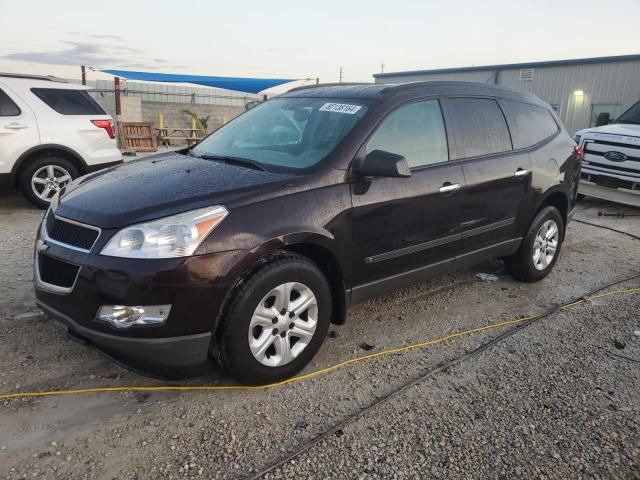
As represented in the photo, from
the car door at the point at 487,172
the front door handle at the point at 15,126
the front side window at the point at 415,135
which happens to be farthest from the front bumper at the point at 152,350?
the front door handle at the point at 15,126

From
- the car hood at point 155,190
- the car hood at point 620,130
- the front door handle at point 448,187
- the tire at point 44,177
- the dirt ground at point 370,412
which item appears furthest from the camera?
the car hood at point 620,130

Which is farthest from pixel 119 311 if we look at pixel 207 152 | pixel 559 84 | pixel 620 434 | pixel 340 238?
pixel 559 84

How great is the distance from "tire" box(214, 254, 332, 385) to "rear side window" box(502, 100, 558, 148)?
246 centimetres

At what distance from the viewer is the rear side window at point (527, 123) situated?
457 centimetres

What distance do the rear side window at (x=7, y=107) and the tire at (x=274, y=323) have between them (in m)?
5.73

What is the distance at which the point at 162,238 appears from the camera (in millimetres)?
2635

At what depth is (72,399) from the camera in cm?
288

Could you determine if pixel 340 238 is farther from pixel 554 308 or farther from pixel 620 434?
pixel 554 308

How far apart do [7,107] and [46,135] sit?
21.8 inches

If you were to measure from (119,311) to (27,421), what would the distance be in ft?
2.41

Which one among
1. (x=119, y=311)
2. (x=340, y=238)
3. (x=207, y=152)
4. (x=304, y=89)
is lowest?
(x=119, y=311)

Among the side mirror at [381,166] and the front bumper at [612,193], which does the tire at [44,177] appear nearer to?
the side mirror at [381,166]

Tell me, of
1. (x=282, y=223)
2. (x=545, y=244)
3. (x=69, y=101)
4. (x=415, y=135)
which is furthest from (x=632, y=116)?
(x=69, y=101)

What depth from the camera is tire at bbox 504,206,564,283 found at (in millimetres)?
4793
